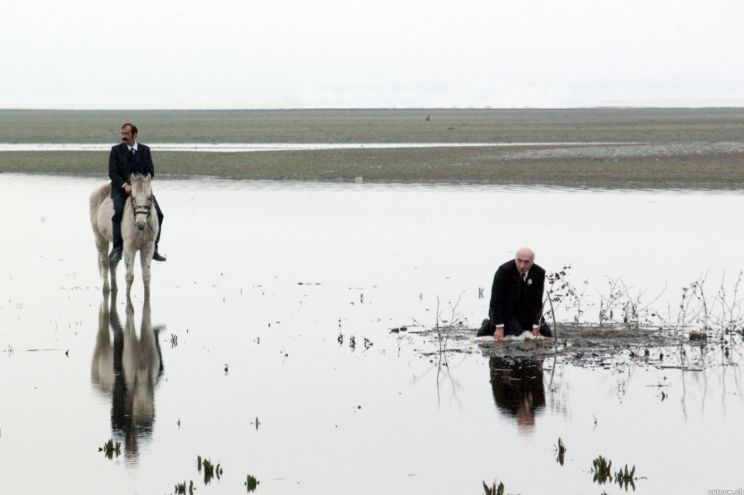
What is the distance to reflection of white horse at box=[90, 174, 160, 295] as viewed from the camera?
60.6ft

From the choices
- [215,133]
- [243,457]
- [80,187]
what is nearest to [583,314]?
[243,457]

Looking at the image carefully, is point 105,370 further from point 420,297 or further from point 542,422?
point 420,297

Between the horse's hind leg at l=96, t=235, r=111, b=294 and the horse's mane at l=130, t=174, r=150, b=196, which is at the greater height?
the horse's mane at l=130, t=174, r=150, b=196

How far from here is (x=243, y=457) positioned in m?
10.7

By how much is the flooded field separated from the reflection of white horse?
0.46 meters

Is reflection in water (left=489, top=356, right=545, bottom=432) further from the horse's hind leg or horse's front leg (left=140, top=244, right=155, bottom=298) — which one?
the horse's hind leg

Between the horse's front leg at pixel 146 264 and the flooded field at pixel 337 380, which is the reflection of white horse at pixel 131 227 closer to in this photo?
the horse's front leg at pixel 146 264

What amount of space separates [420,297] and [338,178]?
2927 centimetres

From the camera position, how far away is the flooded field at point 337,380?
1039 centimetres

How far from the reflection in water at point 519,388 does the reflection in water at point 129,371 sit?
3.29 meters

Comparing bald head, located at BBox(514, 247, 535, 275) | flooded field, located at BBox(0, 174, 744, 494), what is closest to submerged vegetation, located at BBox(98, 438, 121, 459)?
flooded field, located at BBox(0, 174, 744, 494)

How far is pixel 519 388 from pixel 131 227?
7553 millimetres

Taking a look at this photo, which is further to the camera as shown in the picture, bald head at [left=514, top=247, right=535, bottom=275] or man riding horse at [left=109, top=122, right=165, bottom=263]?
man riding horse at [left=109, top=122, right=165, bottom=263]

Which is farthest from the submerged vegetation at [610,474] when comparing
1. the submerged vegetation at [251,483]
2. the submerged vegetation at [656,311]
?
the submerged vegetation at [656,311]
